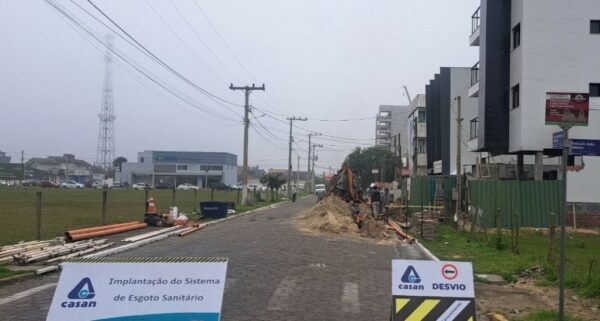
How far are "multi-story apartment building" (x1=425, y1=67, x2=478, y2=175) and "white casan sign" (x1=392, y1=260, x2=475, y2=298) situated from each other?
156ft

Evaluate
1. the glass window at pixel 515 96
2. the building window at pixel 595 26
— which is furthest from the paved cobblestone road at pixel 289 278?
the building window at pixel 595 26

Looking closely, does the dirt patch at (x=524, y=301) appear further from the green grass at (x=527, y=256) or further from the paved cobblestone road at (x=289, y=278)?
the paved cobblestone road at (x=289, y=278)

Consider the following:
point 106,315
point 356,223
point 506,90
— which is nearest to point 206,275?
point 106,315

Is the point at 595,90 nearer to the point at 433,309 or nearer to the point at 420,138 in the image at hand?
the point at 433,309

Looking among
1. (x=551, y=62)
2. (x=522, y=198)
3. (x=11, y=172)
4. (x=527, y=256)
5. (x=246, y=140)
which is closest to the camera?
(x=527, y=256)

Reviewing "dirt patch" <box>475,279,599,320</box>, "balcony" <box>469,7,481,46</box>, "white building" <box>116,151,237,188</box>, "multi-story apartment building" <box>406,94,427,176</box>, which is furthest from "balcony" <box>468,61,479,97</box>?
"white building" <box>116,151,237,188</box>

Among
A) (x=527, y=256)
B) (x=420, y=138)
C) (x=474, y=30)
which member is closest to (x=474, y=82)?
(x=474, y=30)

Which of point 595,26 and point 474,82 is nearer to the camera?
point 595,26

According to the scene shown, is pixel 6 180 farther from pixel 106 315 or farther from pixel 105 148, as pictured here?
pixel 106 315

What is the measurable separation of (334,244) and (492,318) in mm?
10812

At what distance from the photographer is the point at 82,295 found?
16.5ft

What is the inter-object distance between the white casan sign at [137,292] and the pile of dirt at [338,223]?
687 inches

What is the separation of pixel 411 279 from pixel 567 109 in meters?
3.61

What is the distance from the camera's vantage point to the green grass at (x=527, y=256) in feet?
36.5
